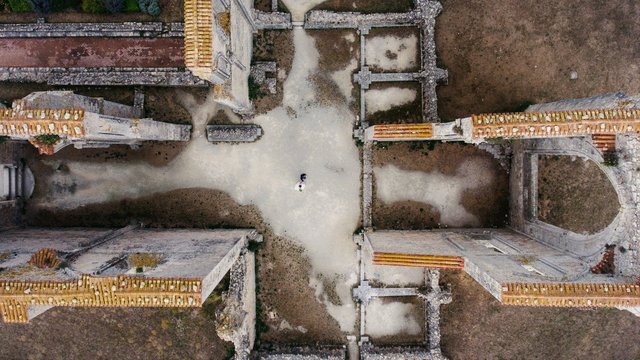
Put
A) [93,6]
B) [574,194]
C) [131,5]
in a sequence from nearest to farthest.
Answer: [574,194] → [93,6] → [131,5]

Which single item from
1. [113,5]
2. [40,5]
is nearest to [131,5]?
[113,5]

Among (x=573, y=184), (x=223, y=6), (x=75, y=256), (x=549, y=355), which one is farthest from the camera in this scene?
(x=549, y=355)

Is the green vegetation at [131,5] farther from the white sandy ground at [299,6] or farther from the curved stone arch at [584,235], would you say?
the curved stone arch at [584,235]

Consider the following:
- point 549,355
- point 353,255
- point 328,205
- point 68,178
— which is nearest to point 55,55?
point 68,178

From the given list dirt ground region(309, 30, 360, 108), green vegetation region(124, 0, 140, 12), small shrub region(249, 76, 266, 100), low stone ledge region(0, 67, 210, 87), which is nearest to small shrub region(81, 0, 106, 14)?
green vegetation region(124, 0, 140, 12)

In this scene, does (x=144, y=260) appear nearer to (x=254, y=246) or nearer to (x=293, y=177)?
(x=254, y=246)

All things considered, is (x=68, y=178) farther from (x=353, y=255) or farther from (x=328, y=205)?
(x=353, y=255)

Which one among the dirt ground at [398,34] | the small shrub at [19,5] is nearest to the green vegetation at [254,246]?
the dirt ground at [398,34]
